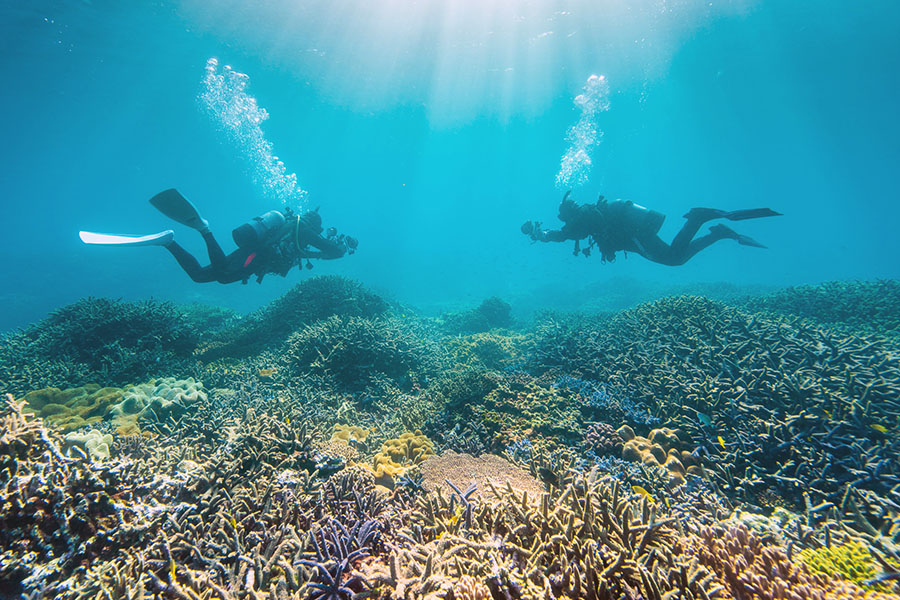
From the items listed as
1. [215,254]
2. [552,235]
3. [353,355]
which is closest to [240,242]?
[215,254]

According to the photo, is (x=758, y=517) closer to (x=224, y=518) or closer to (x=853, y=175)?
(x=224, y=518)

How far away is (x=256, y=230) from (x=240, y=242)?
0.53 meters

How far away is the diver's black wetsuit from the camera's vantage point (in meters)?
8.29

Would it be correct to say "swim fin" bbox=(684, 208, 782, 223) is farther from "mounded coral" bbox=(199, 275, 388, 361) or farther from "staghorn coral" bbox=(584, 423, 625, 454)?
"mounded coral" bbox=(199, 275, 388, 361)

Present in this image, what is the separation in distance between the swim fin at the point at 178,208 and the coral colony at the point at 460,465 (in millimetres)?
2987

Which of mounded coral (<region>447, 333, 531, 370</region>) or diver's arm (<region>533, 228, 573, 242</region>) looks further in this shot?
diver's arm (<region>533, 228, 573, 242</region>)

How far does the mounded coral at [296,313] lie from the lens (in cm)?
946

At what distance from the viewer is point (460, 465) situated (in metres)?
3.93

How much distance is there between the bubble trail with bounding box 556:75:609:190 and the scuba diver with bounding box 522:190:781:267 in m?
17.8

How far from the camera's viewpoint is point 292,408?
5012 millimetres

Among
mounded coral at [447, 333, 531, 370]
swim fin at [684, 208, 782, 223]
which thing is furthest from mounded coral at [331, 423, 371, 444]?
swim fin at [684, 208, 782, 223]

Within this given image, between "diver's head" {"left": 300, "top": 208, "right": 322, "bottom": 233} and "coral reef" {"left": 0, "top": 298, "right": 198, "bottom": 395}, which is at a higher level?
"diver's head" {"left": 300, "top": 208, "right": 322, "bottom": 233}

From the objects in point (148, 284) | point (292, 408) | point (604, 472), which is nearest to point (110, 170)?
point (148, 284)

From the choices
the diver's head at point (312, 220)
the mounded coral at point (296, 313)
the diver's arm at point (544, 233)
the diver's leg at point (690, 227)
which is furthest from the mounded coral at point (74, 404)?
the diver's leg at point (690, 227)
